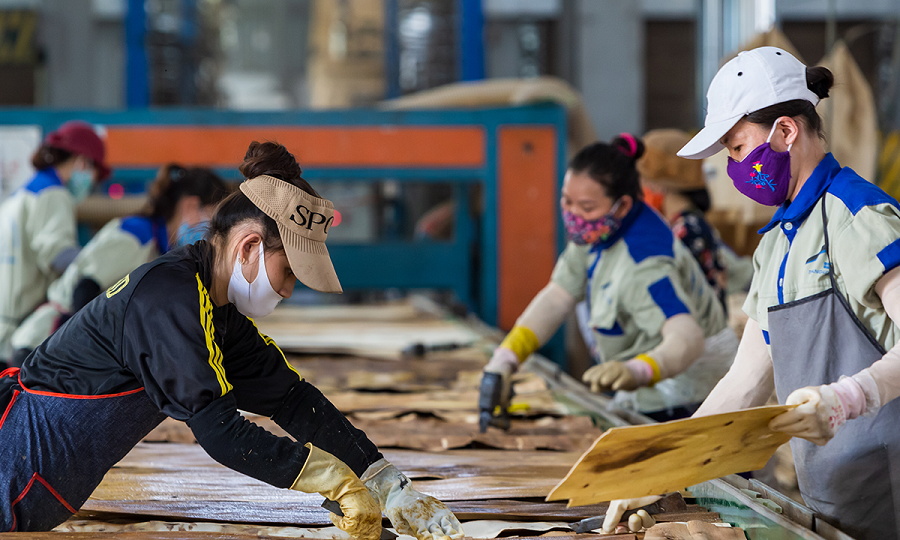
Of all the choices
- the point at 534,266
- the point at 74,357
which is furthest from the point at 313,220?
the point at 534,266

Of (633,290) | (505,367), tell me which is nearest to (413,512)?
(505,367)

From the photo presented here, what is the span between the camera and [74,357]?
1.51 meters

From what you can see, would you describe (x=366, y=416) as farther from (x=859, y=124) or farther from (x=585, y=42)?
(x=585, y=42)

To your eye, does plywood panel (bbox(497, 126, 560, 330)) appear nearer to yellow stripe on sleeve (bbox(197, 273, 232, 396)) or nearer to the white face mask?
the white face mask

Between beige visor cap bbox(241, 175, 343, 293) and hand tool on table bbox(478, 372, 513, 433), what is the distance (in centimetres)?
111

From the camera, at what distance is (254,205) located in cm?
147

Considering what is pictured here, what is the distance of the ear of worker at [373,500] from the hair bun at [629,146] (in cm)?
145

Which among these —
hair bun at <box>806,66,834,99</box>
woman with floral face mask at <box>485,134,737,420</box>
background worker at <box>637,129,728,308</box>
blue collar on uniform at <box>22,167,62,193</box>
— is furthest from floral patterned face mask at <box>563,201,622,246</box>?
blue collar on uniform at <box>22,167,62,193</box>

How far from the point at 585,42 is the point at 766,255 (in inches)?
339

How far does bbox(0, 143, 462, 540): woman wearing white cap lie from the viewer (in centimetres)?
140

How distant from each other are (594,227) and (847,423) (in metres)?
1.18

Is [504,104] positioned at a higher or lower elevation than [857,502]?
higher

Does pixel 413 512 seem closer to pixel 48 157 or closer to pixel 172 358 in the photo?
pixel 172 358

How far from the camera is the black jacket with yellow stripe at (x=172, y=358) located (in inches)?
54.5
